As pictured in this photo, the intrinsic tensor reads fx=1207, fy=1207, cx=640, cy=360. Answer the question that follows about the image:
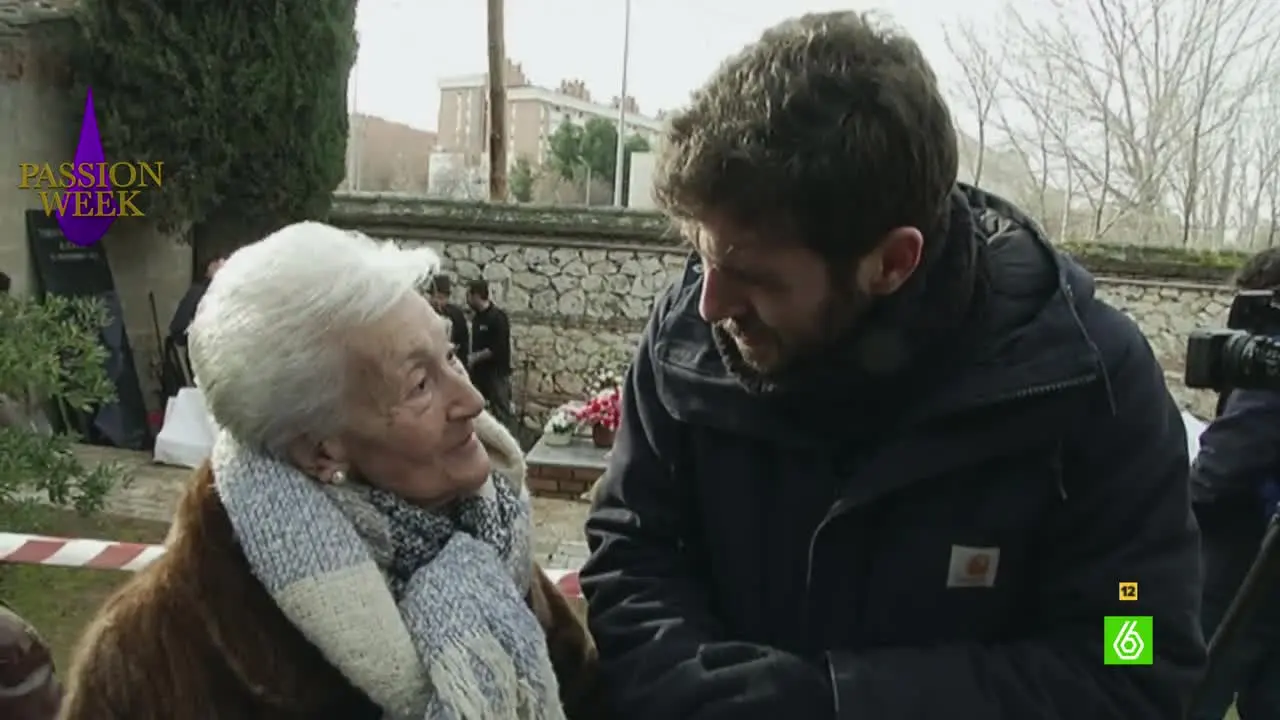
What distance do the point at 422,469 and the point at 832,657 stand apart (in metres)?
0.52

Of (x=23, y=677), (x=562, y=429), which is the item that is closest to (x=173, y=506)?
(x=562, y=429)

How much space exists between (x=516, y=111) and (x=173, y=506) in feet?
149

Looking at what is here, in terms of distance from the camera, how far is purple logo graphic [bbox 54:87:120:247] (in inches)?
350

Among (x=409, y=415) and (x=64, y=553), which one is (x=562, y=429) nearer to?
(x=64, y=553)

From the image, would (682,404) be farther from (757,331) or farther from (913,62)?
(913,62)

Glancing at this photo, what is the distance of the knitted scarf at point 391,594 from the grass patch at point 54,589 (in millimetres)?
2972

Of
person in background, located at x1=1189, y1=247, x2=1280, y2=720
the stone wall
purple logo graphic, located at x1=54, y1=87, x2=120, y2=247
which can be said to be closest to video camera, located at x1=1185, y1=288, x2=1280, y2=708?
person in background, located at x1=1189, y1=247, x2=1280, y2=720

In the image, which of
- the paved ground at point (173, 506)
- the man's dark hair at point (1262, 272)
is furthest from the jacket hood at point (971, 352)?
the paved ground at point (173, 506)

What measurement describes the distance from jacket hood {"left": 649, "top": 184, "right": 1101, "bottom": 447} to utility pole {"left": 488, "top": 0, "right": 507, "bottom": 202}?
43.5ft

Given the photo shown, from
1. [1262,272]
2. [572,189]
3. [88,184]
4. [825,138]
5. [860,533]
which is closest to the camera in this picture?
[825,138]

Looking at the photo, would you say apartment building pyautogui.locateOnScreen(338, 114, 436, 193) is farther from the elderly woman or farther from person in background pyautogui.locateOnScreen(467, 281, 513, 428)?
the elderly woman

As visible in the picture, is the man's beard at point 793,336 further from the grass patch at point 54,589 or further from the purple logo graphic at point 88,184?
the purple logo graphic at point 88,184

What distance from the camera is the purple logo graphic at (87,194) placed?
29.2 ft

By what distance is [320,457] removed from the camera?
1381mm
